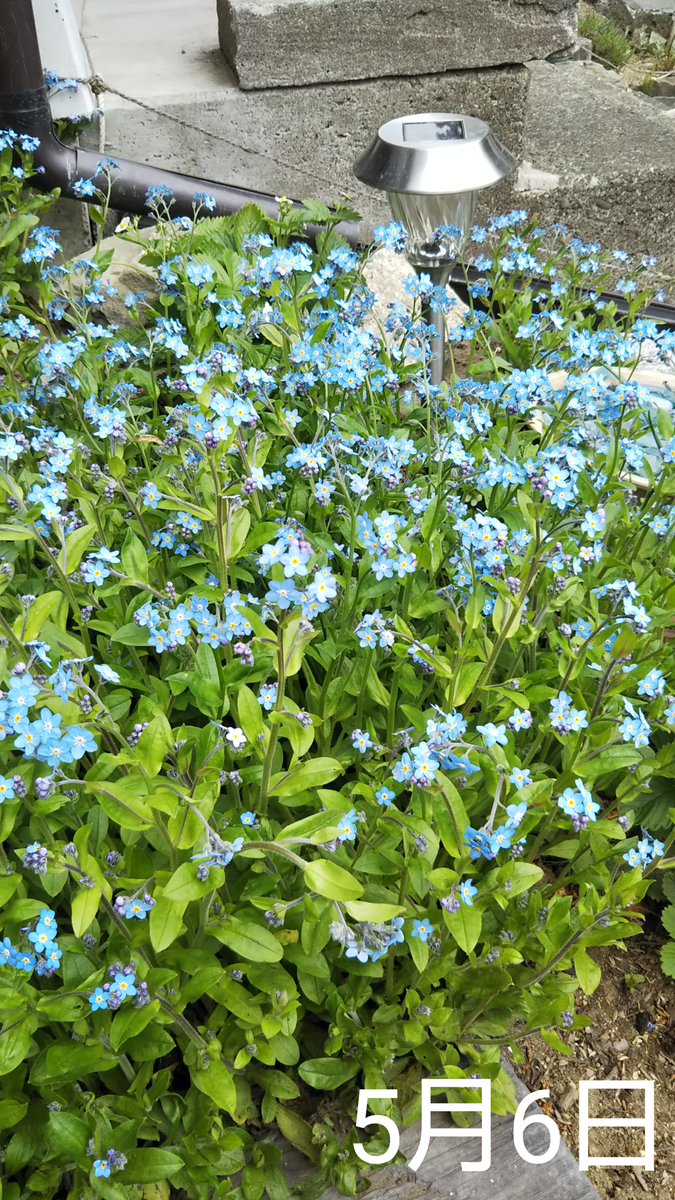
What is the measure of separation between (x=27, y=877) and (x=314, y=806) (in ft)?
2.04

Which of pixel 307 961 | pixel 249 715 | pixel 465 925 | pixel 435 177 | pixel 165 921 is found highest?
pixel 435 177

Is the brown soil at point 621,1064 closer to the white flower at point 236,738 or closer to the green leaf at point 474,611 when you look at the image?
the green leaf at point 474,611

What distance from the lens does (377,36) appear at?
16.1 ft

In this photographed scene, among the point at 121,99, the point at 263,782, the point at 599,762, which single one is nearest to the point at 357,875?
the point at 263,782

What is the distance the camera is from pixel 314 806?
2047 mm

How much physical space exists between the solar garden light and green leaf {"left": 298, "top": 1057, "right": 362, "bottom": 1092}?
6.91 feet

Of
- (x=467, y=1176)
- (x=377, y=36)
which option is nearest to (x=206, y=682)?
(x=467, y=1176)

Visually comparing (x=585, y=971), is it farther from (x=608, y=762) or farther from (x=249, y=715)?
(x=249, y=715)

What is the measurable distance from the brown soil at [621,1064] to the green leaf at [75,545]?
155 centimetres

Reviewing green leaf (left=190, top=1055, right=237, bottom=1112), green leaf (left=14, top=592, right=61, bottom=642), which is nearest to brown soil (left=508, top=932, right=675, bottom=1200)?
green leaf (left=190, top=1055, right=237, bottom=1112)

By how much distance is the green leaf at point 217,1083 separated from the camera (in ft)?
5.63

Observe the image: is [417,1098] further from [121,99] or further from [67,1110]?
[121,99]

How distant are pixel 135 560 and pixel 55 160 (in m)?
2.93

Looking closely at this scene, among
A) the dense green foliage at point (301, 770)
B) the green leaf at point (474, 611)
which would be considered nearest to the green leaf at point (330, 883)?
the dense green foliage at point (301, 770)
